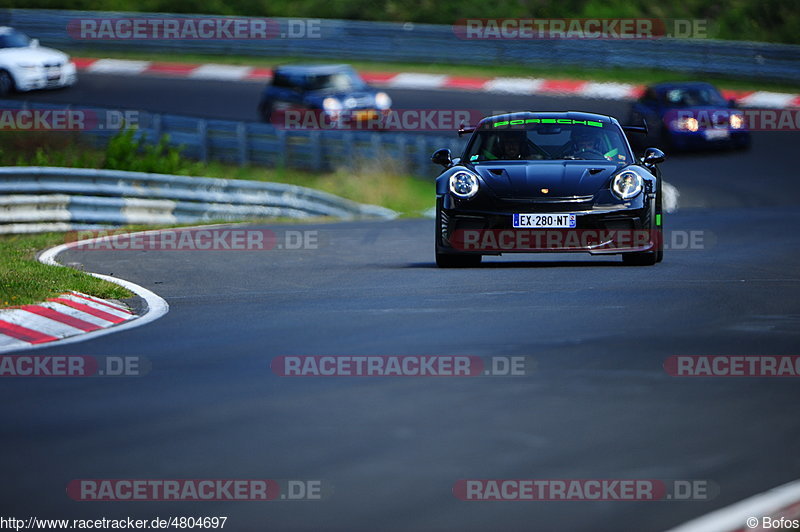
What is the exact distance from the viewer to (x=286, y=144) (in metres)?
27.1

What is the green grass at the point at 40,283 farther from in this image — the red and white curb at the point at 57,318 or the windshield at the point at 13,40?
the windshield at the point at 13,40

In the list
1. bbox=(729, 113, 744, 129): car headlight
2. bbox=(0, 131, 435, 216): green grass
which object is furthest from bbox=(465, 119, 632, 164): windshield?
bbox=(729, 113, 744, 129): car headlight

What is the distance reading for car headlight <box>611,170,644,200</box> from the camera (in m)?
11.8

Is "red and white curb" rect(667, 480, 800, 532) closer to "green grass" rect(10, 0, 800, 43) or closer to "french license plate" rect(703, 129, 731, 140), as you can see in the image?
"french license plate" rect(703, 129, 731, 140)

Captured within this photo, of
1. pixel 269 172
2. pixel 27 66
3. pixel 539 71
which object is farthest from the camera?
pixel 539 71

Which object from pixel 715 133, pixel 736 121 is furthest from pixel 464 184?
pixel 736 121

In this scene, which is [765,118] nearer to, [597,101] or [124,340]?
[597,101]

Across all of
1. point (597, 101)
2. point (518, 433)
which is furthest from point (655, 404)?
point (597, 101)

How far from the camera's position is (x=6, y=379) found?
25.2 feet

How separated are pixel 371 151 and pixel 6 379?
18.7 metres

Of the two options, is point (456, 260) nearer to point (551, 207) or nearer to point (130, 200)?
point (551, 207)

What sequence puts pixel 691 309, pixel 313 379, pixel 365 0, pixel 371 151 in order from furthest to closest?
pixel 365 0
pixel 371 151
pixel 691 309
pixel 313 379

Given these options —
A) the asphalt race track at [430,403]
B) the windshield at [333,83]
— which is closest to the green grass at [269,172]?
the windshield at [333,83]
